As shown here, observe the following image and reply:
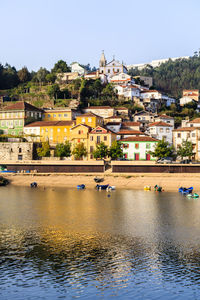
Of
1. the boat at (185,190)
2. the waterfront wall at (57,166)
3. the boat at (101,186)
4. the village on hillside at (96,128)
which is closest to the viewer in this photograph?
the boat at (185,190)

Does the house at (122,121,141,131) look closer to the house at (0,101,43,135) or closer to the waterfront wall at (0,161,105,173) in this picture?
the house at (0,101,43,135)

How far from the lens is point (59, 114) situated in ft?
396

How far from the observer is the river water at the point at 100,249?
90.1 ft

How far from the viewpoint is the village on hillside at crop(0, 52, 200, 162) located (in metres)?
97.9

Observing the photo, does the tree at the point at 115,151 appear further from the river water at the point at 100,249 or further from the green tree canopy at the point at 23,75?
the green tree canopy at the point at 23,75

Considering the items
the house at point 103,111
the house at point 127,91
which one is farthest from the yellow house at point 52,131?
the house at point 127,91

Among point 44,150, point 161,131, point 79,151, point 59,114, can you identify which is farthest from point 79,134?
point 161,131

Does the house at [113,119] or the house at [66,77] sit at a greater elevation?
the house at [66,77]

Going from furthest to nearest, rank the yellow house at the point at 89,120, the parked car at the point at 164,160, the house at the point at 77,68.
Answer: the house at the point at 77,68, the yellow house at the point at 89,120, the parked car at the point at 164,160

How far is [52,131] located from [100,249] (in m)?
75.2

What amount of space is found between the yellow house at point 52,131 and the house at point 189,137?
27164 millimetres

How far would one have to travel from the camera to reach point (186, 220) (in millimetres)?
48938

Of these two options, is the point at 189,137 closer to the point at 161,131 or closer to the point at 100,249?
the point at 161,131

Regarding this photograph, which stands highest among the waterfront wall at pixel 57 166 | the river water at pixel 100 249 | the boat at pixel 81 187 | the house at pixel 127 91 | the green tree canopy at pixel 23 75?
the green tree canopy at pixel 23 75
